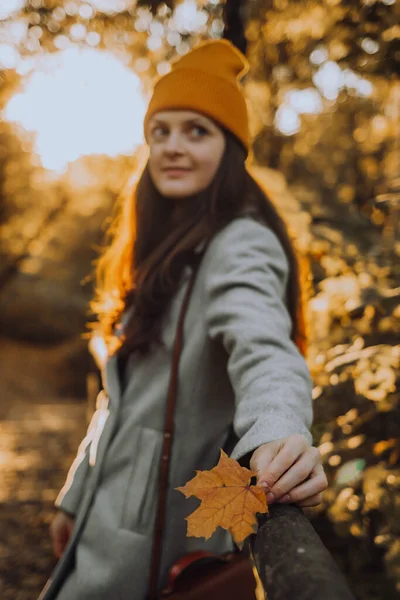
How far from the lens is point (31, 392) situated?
12.0m

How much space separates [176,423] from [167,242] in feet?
1.90

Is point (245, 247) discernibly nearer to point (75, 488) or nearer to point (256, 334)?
point (256, 334)

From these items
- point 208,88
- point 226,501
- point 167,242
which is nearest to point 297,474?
point 226,501

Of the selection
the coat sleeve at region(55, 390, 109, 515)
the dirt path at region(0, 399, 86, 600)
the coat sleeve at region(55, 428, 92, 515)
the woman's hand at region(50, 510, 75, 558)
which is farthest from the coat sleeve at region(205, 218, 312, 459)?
the dirt path at region(0, 399, 86, 600)

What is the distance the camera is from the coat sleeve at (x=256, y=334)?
94cm

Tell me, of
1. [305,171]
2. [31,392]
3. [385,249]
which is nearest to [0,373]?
[31,392]

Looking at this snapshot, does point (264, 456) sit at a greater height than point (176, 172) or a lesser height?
lesser

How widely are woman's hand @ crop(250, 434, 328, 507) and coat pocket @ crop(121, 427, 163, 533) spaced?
0.60m

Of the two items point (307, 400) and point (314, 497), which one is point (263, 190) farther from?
→ point (314, 497)

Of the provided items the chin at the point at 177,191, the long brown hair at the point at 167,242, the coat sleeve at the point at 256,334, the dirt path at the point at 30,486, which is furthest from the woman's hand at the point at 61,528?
the dirt path at the point at 30,486

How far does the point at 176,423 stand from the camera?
1397 mm

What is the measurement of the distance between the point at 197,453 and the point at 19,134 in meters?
9.97

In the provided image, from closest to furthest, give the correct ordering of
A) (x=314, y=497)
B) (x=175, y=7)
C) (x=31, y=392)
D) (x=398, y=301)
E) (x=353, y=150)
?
(x=314, y=497), (x=398, y=301), (x=175, y=7), (x=353, y=150), (x=31, y=392)

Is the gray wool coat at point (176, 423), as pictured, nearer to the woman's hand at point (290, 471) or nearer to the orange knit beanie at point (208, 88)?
the woman's hand at point (290, 471)
